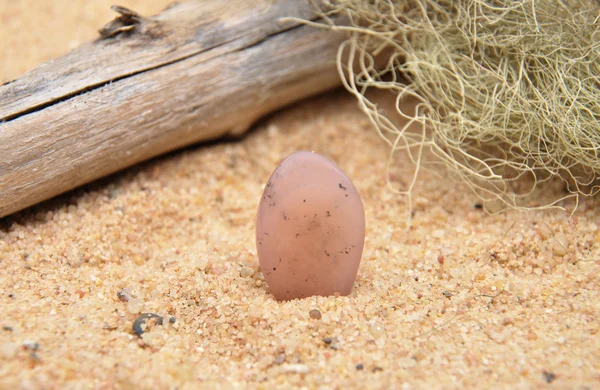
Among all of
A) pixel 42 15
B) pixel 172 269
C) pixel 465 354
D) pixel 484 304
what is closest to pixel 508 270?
pixel 484 304

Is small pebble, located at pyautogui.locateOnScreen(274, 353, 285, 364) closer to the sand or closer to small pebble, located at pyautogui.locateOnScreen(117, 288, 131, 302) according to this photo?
the sand

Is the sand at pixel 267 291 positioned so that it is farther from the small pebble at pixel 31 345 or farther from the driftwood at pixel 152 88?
the driftwood at pixel 152 88

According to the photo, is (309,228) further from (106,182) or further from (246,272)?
(106,182)

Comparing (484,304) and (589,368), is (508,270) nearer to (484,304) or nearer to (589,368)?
(484,304)

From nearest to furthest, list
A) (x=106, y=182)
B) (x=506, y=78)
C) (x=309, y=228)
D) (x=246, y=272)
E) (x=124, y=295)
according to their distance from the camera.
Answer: (x=309, y=228)
(x=124, y=295)
(x=246, y=272)
(x=506, y=78)
(x=106, y=182)

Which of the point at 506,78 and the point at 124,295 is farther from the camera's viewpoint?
the point at 506,78

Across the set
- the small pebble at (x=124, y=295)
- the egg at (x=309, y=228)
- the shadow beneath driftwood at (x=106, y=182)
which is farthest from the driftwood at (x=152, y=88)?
the egg at (x=309, y=228)

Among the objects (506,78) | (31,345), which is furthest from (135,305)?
(506,78)

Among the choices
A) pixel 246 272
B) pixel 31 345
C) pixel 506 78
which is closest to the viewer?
pixel 31 345
